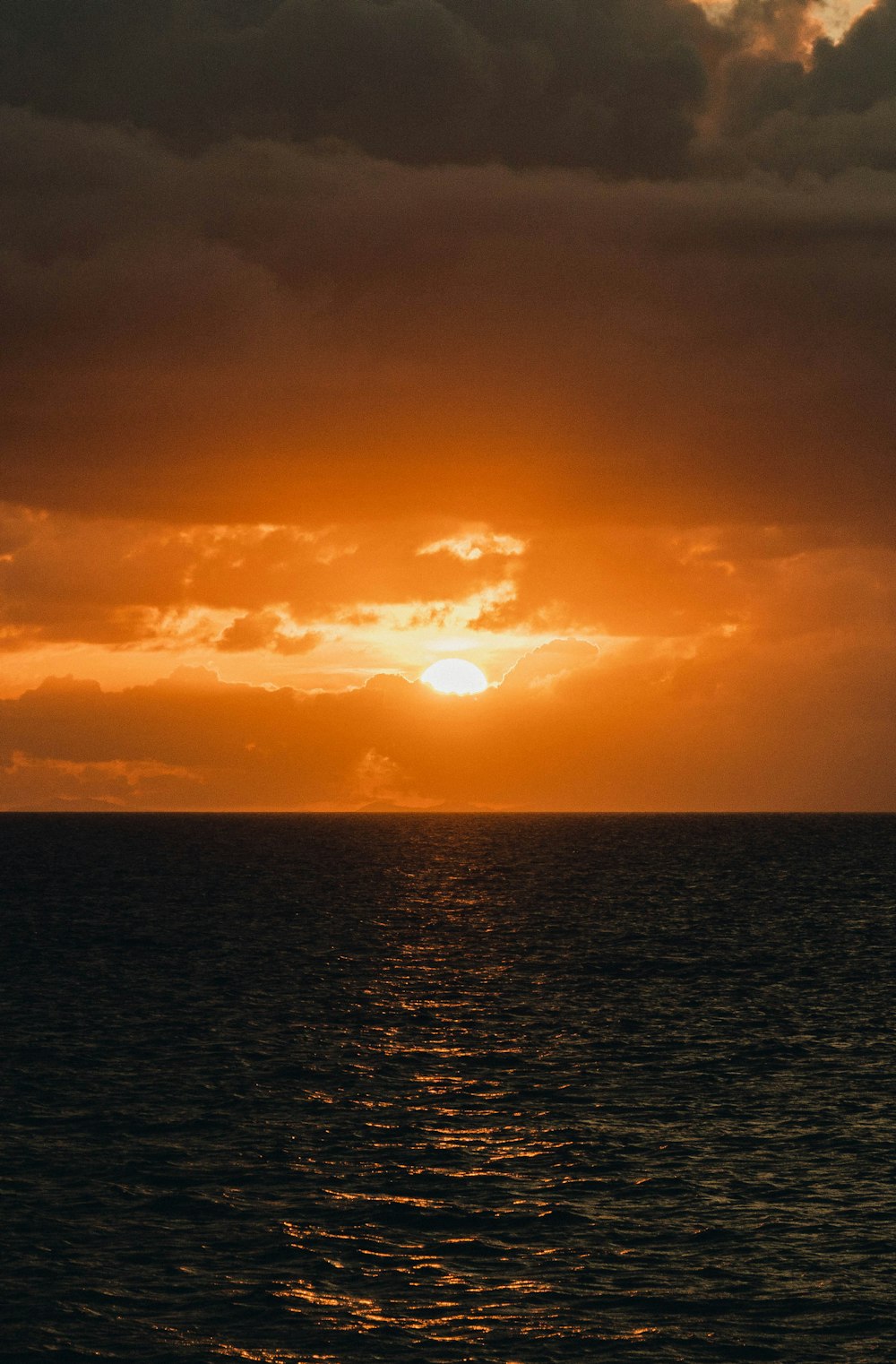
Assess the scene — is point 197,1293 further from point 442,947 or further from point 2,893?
point 2,893

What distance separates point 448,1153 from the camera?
3591 centimetres

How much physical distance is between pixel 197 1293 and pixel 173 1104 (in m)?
15.0

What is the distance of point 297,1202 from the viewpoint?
31.7 meters

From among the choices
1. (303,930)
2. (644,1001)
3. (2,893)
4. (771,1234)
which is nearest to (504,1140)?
(771,1234)

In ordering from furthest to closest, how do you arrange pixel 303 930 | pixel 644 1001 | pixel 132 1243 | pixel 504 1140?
pixel 303 930
pixel 644 1001
pixel 504 1140
pixel 132 1243

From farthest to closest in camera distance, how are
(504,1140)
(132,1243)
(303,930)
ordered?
(303,930) < (504,1140) < (132,1243)

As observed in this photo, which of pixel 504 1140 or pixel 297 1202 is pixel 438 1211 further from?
pixel 504 1140

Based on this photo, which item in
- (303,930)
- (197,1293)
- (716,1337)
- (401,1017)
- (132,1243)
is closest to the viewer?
(716,1337)

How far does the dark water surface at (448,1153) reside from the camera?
25.1 meters

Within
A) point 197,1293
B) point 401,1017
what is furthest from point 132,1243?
point 401,1017

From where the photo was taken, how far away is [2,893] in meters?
119

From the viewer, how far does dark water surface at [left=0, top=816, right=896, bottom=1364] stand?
2508 centimetres

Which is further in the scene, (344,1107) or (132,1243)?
(344,1107)

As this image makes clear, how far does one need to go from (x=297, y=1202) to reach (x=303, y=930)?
59579 millimetres
